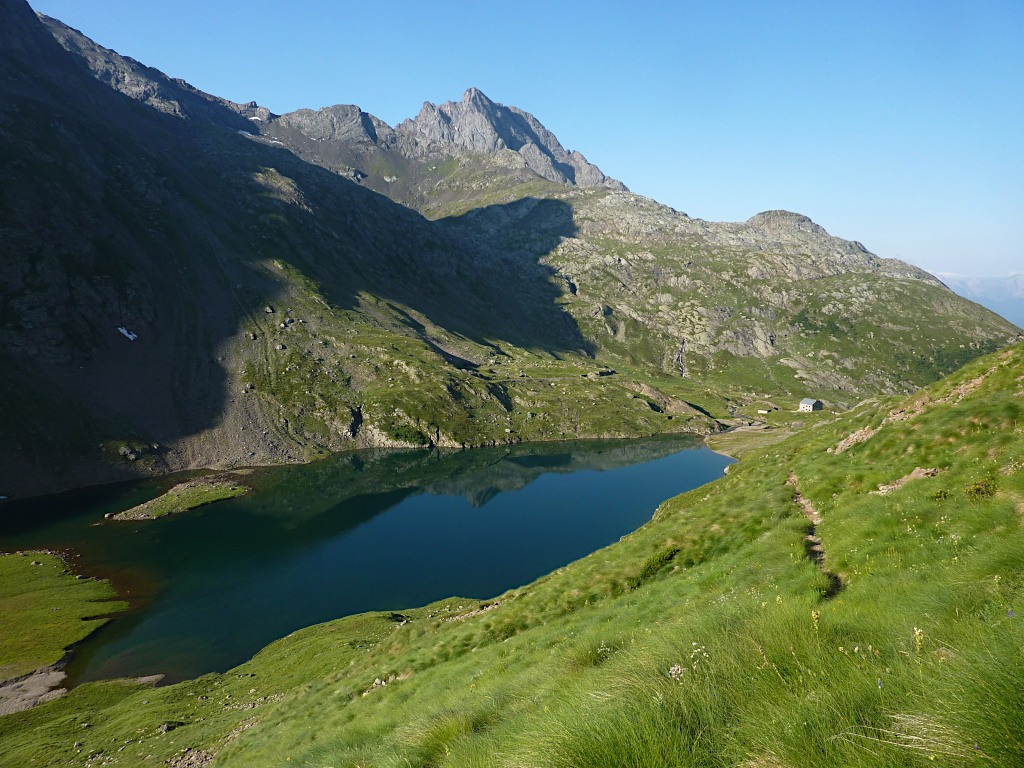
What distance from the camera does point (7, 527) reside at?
333 ft

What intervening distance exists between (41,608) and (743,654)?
9585cm

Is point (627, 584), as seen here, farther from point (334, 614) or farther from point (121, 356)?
point (121, 356)

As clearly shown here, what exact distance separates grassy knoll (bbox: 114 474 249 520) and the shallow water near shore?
3.06 metres

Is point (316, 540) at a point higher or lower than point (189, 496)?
lower

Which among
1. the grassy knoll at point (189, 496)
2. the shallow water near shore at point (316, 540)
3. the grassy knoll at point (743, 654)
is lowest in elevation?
the shallow water near shore at point (316, 540)

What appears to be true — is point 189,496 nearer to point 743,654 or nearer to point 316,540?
point 316,540

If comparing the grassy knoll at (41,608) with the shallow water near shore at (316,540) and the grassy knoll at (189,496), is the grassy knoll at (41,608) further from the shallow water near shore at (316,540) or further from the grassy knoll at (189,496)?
the grassy knoll at (189,496)

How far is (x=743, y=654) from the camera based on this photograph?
682cm

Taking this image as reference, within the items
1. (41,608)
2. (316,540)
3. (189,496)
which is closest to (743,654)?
(41,608)

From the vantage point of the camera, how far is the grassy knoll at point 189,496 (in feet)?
360

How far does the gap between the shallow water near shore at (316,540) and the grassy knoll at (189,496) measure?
3057 mm

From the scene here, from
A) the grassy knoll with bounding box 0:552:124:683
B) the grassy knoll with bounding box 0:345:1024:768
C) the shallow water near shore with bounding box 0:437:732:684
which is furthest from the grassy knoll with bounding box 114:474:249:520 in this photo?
the grassy knoll with bounding box 0:345:1024:768

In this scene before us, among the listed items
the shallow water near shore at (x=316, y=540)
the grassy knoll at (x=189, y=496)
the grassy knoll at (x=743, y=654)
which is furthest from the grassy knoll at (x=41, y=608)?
the grassy knoll at (x=189, y=496)

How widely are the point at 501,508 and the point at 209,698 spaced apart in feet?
280
